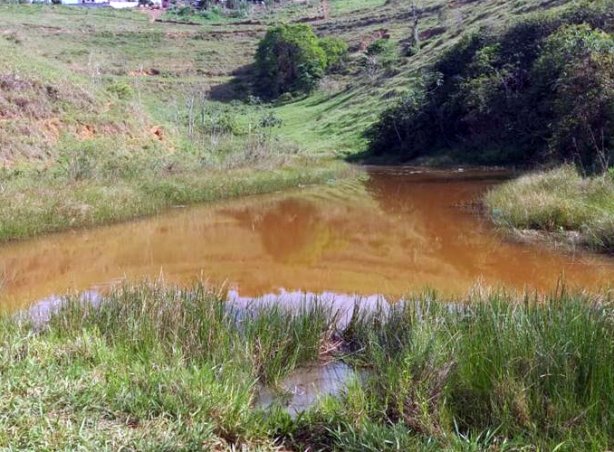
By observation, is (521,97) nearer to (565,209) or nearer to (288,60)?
(565,209)

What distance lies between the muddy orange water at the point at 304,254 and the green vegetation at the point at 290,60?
35.3m

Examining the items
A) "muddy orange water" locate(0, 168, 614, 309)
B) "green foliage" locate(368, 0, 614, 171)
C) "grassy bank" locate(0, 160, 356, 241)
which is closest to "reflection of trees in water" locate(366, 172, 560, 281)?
"muddy orange water" locate(0, 168, 614, 309)

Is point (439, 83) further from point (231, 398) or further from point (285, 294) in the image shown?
point (231, 398)

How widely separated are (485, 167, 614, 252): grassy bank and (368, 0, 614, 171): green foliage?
3823mm

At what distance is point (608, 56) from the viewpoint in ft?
58.4

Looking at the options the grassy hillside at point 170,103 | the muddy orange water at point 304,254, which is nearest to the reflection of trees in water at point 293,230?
the muddy orange water at point 304,254

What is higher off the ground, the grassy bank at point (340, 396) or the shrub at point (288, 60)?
the shrub at point (288, 60)

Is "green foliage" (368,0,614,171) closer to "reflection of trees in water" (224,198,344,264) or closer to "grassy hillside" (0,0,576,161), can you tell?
"grassy hillside" (0,0,576,161)

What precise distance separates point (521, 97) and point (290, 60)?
2903 centimetres

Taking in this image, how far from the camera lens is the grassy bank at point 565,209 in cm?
1055

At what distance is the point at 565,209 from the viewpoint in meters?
11.7

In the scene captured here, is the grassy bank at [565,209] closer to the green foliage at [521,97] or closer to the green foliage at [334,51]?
the green foliage at [521,97]

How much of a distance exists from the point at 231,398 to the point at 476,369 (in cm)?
176

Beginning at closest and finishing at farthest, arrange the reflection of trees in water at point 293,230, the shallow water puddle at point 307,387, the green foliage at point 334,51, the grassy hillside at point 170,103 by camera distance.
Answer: the shallow water puddle at point 307,387, the reflection of trees in water at point 293,230, the grassy hillside at point 170,103, the green foliage at point 334,51
